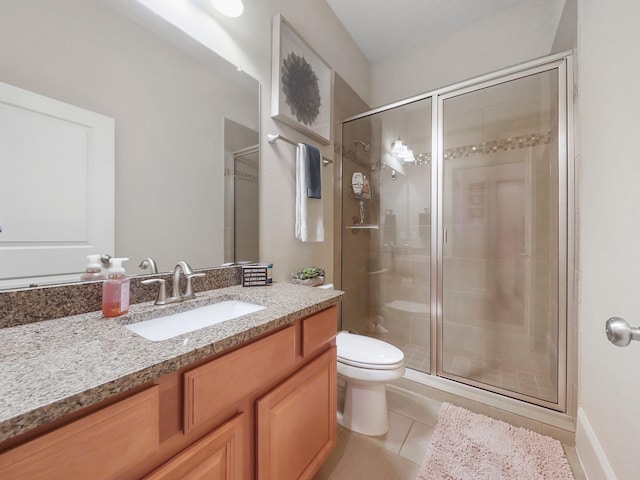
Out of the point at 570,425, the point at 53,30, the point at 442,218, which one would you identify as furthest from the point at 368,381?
the point at 53,30

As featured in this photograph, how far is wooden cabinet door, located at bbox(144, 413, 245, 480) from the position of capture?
58 centimetres

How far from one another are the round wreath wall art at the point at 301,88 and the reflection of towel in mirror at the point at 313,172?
22 cm

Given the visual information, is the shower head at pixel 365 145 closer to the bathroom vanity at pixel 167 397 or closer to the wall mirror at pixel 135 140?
the wall mirror at pixel 135 140

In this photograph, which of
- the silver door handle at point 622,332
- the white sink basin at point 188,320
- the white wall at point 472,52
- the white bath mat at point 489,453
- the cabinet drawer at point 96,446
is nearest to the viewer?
the cabinet drawer at point 96,446

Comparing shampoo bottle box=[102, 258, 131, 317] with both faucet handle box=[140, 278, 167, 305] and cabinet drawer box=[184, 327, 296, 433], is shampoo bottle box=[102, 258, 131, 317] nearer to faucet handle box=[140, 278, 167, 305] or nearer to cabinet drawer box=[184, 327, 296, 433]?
faucet handle box=[140, 278, 167, 305]

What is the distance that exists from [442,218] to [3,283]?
85.4 inches

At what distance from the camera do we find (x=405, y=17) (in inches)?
83.6

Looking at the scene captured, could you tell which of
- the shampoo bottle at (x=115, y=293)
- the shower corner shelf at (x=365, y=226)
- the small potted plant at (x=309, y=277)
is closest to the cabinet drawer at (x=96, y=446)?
A: the shampoo bottle at (x=115, y=293)

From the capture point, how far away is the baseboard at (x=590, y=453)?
3.40 ft

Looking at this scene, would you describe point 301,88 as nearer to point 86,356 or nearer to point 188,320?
point 188,320

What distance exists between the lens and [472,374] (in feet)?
6.05

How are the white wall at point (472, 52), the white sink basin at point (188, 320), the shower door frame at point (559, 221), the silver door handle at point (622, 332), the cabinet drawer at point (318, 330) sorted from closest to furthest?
the silver door handle at point (622, 332) → the white sink basin at point (188, 320) → the cabinet drawer at point (318, 330) → the shower door frame at point (559, 221) → the white wall at point (472, 52)

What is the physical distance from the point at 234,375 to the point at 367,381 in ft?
2.98

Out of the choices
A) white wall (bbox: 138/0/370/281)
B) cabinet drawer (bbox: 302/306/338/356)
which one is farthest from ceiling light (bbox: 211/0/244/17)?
cabinet drawer (bbox: 302/306/338/356)
